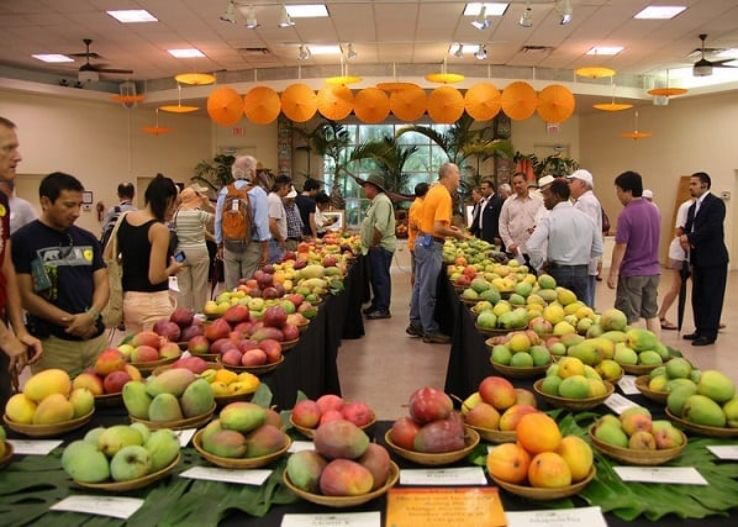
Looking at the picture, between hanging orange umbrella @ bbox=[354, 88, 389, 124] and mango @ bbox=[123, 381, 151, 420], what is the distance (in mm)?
8435

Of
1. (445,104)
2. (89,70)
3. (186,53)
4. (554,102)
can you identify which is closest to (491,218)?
(445,104)

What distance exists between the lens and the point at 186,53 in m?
11.3

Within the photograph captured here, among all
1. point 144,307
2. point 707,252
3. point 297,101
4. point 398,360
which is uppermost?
point 297,101

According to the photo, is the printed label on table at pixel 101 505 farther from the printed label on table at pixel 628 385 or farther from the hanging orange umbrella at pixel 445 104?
the hanging orange umbrella at pixel 445 104

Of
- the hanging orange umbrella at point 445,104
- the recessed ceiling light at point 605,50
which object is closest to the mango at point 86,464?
the hanging orange umbrella at point 445,104

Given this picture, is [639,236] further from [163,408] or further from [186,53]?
[186,53]

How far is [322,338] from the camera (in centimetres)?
419

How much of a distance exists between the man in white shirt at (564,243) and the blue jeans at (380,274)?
2805mm

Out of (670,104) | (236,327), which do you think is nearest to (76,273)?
(236,327)

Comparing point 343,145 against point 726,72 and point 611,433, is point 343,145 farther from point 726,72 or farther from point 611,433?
point 611,433

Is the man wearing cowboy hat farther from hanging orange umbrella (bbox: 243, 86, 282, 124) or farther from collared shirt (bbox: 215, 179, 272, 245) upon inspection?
hanging orange umbrella (bbox: 243, 86, 282, 124)

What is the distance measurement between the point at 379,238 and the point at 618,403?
5.48 meters

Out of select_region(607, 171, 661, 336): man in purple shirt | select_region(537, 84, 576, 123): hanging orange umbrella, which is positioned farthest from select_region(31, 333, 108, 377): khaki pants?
select_region(537, 84, 576, 123): hanging orange umbrella

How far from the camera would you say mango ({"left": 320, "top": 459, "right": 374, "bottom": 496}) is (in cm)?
128
